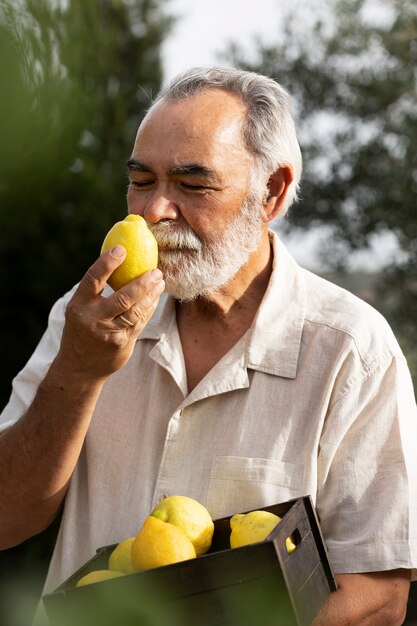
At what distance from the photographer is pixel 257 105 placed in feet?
8.61

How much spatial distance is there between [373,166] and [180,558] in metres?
5.16

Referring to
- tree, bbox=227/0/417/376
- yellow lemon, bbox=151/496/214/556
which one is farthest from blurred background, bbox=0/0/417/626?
yellow lemon, bbox=151/496/214/556

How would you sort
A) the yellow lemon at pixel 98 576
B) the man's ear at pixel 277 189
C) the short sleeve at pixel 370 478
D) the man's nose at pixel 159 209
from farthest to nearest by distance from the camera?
the man's ear at pixel 277 189 < the man's nose at pixel 159 209 < the short sleeve at pixel 370 478 < the yellow lemon at pixel 98 576

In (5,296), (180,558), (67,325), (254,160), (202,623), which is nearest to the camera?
(202,623)

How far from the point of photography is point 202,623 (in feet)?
4.71

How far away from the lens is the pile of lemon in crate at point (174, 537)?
1.54 m

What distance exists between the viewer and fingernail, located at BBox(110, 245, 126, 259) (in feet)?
6.15

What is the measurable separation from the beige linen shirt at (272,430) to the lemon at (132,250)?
0.52 metres

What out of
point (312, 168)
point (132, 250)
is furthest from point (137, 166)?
point (312, 168)

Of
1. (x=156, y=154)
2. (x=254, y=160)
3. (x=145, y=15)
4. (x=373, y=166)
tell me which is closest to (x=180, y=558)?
(x=156, y=154)

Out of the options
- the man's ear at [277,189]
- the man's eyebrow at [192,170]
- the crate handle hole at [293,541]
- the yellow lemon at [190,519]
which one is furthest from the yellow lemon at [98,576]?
the man's ear at [277,189]

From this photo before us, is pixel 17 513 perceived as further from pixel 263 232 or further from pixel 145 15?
pixel 145 15

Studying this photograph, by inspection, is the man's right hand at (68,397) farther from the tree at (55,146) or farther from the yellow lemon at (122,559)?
the yellow lemon at (122,559)

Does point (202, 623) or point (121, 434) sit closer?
point (202, 623)
